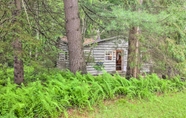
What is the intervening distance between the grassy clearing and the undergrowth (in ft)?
0.79

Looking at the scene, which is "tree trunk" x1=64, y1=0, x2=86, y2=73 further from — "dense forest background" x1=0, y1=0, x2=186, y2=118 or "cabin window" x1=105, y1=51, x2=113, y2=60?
"cabin window" x1=105, y1=51, x2=113, y2=60

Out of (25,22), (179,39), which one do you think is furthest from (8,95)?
(179,39)

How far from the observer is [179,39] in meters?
9.69

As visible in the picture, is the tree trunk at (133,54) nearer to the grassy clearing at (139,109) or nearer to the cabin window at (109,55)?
the grassy clearing at (139,109)

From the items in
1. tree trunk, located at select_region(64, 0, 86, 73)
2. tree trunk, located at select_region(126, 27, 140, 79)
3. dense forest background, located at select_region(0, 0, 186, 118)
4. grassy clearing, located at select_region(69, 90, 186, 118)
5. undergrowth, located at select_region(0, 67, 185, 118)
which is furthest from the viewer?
tree trunk, located at select_region(126, 27, 140, 79)

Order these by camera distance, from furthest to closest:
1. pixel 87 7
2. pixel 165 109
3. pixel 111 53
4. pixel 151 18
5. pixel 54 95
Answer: pixel 111 53, pixel 87 7, pixel 151 18, pixel 165 109, pixel 54 95

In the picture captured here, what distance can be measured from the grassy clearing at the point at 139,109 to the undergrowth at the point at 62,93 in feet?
0.79

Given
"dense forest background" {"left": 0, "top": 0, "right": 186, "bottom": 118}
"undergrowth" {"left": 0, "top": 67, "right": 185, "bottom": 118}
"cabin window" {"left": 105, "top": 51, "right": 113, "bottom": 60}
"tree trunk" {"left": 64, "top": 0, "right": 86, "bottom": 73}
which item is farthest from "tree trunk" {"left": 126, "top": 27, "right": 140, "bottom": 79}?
"cabin window" {"left": 105, "top": 51, "right": 113, "bottom": 60}

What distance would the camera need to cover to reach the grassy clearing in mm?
5735

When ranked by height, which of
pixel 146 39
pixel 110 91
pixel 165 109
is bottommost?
pixel 165 109

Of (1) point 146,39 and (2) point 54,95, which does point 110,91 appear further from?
(1) point 146,39

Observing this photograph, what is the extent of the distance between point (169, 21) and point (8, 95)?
5.74 meters

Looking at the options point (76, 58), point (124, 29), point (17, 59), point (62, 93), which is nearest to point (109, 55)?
point (124, 29)

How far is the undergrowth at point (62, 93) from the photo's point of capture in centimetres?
502
